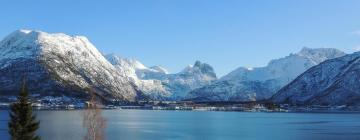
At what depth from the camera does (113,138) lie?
160 m

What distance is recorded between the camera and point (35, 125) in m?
52.7

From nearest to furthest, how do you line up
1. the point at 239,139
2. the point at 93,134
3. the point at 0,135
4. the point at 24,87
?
the point at 93,134
the point at 24,87
the point at 0,135
the point at 239,139

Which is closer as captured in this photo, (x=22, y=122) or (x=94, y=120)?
(x=22, y=122)

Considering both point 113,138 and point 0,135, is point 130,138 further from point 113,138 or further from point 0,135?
point 0,135

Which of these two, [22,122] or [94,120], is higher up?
[94,120]

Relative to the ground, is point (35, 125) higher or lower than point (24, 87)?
lower

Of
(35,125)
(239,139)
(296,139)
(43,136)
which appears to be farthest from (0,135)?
(35,125)

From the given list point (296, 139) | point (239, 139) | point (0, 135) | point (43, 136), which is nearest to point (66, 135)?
point (43, 136)

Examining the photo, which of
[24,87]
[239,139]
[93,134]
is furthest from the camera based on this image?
[239,139]

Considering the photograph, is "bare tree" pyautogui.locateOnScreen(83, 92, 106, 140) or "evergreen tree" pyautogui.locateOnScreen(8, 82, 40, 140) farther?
"bare tree" pyautogui.locateOnScreen(83, 92, 106, 140)

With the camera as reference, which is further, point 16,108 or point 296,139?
point 296,139

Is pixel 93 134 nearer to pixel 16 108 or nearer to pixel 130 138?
pixel 16 108

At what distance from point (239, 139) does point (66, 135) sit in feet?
175

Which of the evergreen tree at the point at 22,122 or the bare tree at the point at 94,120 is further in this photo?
the bare tree at the point at 94,120
